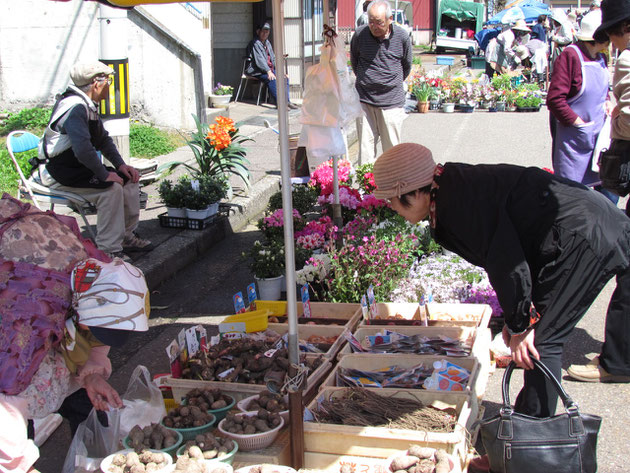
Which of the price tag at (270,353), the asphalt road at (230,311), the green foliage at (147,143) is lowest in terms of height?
the asphalt road at (230,311)

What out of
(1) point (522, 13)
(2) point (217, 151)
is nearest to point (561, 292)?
(2) point (217, 151)

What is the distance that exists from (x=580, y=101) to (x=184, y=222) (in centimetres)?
364

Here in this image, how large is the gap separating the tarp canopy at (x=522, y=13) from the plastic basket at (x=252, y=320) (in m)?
18.6

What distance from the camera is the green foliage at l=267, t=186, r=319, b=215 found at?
6359 millimetres

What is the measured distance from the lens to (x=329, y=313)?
14.7 ft

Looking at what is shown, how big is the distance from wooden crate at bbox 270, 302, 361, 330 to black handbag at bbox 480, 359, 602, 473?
1867 millimetres

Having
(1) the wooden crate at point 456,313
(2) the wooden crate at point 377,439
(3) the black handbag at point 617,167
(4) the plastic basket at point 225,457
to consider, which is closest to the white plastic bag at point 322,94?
(1) the wooden crate at point 456,313

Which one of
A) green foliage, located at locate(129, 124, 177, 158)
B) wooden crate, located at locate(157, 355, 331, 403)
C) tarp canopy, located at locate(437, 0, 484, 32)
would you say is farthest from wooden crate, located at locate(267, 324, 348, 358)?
tarp canopy, located at locate(437, 0, 484, 32)

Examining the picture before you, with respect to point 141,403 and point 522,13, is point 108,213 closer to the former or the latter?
point 141,403

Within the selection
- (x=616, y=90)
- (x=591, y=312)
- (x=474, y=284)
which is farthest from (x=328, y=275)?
(x=616, y=90)

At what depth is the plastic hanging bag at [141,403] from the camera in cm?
303

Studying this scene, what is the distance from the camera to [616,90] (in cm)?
376

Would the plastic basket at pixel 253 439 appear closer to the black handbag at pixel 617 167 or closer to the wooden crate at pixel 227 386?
the wooden crate at pixel 227 386

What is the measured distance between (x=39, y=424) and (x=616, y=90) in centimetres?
356
